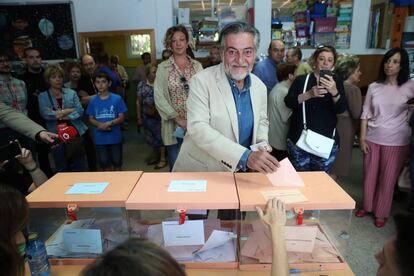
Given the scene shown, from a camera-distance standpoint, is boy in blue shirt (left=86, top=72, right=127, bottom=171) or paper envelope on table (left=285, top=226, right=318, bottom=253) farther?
boy in blue shirt (left=86, top=72, right=127, bottom=171)

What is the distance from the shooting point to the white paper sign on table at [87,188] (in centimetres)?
121

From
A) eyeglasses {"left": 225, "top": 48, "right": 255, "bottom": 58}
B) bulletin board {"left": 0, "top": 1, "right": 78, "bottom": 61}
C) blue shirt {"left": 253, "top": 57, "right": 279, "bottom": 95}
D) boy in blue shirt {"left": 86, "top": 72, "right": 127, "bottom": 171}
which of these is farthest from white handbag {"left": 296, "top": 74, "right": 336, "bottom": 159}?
bulletin board {"left": 0, "top": 1, "right": 78, "bottom": 61}

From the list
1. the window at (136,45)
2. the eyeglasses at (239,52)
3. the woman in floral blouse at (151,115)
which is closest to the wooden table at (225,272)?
the eyeglasses at (239,52)

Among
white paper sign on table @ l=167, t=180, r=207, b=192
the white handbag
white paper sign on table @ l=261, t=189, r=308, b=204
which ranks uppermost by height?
white paper sign on table @ l=167, t=180, r=207, b=192

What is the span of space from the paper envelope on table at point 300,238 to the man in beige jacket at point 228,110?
0.30 m

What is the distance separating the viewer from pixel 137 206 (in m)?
1.12

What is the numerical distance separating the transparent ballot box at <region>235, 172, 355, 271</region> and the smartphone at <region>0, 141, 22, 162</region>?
3.68 ft

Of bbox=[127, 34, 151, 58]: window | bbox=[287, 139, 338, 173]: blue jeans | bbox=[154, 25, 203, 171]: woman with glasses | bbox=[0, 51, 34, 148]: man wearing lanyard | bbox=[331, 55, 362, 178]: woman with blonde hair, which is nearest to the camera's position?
bbox=[287, 139, 338, 173]: blue jeans

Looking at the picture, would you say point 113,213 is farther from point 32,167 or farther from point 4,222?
point 32,167

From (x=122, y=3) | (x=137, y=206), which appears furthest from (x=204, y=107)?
(x=122, y=3)

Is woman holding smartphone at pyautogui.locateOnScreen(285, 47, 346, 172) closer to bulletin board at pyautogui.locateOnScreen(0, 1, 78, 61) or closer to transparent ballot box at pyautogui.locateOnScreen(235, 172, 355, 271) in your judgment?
transparent ballot box at pyautogui.locateOnScreen(235, 172, 355, 271)

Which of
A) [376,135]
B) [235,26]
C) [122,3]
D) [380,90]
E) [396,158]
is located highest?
[122,3]

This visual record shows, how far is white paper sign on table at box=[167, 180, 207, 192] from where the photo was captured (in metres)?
1.22

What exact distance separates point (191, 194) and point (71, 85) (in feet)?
12.7
